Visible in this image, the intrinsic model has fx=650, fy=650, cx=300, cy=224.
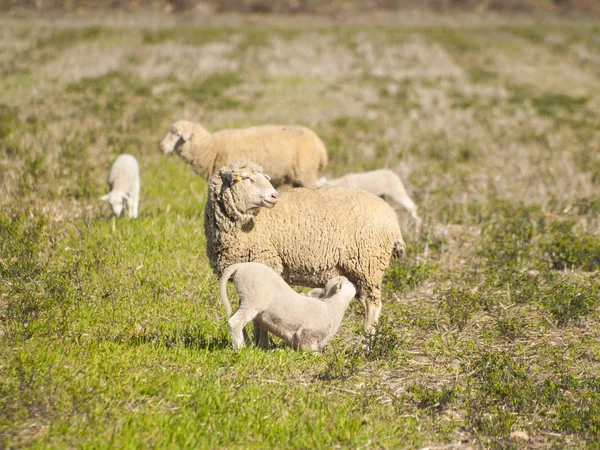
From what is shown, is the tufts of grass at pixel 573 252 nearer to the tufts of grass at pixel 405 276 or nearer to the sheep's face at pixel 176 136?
the tufts of grass at pixel 405 276

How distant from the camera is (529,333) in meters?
6.04

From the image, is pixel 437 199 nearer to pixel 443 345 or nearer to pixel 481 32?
pixel 443 345

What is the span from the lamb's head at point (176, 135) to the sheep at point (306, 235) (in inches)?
160

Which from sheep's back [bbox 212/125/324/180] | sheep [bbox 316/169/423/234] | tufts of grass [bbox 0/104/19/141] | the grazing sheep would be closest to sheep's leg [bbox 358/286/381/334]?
sheep [bbox 316/169/423/234]

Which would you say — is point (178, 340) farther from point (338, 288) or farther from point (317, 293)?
point (338, 288)

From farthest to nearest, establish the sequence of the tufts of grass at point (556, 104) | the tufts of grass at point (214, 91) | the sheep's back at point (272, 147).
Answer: the tufts of grass at point (556, 104) < the tufts of grass at point (214, 91) < the sheep's back at point (272, 147)

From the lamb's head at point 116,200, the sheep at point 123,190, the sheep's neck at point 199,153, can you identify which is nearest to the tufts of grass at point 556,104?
the sheep's neck at point 199,153

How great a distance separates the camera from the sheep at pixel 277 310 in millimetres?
4984

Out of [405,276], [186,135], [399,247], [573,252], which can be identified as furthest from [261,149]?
[573,252]

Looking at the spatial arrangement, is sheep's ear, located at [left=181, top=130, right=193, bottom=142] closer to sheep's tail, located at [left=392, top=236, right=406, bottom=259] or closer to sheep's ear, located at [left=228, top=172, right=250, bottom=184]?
sheep's ear, located at [left=228, top=172, right=250, bottom=184]

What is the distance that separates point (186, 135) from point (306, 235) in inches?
175

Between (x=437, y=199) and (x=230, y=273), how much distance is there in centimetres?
563

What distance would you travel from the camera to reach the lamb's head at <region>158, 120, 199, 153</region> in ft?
31.3

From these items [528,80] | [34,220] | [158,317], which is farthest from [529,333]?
[528,80]
